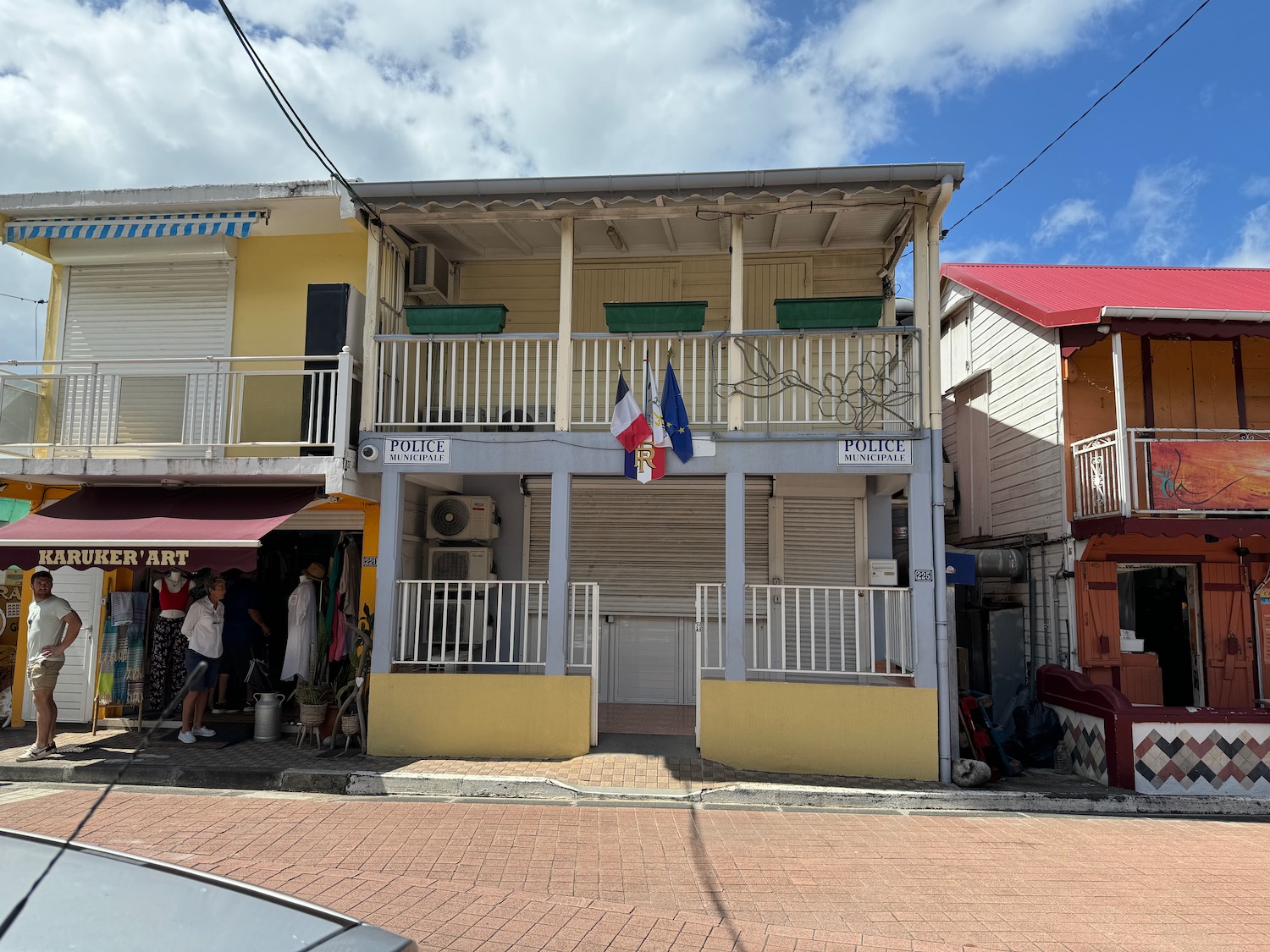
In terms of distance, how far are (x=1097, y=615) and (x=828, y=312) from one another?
488 centimetres

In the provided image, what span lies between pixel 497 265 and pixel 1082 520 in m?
7.82

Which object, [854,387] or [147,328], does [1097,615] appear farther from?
[147,328]

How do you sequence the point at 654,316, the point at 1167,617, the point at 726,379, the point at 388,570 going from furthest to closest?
the point at 1167,617
the point at 726,379
the point at 654,316
the point at 388,570

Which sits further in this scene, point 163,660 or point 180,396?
point 163,660

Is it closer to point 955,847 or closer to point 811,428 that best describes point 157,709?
point 811,428

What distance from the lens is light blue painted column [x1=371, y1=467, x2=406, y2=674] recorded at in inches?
341

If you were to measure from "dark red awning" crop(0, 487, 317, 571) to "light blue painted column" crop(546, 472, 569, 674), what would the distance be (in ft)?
8.82

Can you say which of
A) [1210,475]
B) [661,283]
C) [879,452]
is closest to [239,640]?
[661,283]

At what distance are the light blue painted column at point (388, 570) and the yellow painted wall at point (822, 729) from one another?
129 inches

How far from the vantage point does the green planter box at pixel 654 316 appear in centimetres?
881

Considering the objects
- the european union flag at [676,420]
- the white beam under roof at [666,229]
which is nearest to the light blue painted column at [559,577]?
the european union flag at [676,420]

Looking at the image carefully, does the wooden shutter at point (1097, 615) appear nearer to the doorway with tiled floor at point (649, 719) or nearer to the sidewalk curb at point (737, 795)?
the sidewalk curb at point (737, 795)

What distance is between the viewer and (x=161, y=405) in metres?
10.1

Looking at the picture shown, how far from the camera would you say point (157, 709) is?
10438 millimetres
